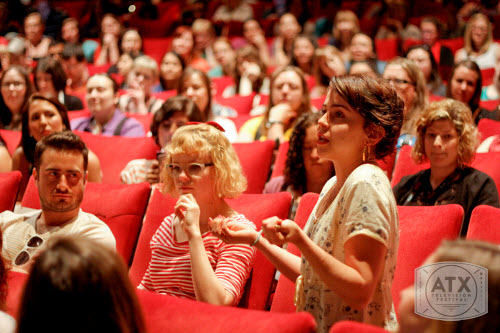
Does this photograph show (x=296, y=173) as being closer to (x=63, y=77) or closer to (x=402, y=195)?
(x=402, y=195)

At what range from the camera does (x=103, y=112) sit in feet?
11.7

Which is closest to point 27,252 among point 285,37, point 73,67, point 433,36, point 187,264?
point 187,264

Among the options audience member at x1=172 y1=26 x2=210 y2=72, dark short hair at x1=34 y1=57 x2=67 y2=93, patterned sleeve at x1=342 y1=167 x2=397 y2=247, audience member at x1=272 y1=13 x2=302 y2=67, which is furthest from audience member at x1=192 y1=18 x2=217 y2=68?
patterned sleeve at x1=342 y1=167 x2=397 y2=247

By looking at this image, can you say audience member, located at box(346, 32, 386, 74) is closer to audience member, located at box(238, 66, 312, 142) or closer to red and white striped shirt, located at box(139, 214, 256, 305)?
audience member, located at box(238, 66, 312, 142)

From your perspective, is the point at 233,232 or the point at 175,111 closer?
the point at 233,232

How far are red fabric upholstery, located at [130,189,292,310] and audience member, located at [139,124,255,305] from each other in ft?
0.20

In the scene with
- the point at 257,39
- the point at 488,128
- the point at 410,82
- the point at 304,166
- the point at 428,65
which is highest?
the point at 257,39

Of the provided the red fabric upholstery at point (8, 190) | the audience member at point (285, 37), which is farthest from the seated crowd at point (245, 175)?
the audience member at point (285, 37)

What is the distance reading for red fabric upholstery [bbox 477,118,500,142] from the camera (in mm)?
2720

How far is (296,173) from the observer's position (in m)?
2.42

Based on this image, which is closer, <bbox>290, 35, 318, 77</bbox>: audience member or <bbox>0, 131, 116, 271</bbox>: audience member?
<bbox>0, 131, 116, 271</bbox>: audience member

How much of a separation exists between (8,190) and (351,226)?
1.42 metres

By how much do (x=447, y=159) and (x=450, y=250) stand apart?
1.45m

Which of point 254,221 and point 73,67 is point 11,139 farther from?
point 73,67
